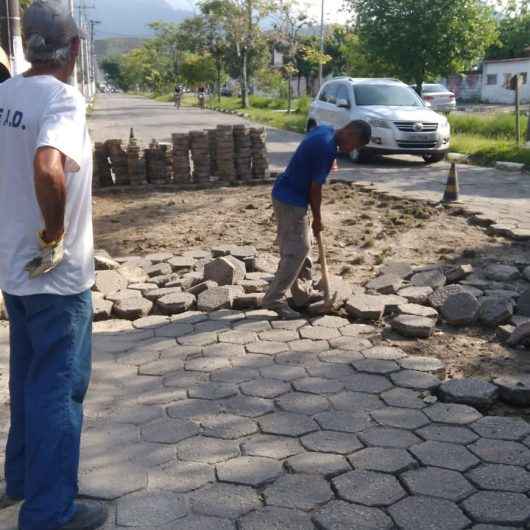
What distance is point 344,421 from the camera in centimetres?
346

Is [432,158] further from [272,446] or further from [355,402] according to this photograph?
[272,446]

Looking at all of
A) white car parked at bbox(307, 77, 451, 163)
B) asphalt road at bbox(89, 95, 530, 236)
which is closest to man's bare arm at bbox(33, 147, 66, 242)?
asphalt road at bbox(89, 95, 530, 236)

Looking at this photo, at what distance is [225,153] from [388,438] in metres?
8.24

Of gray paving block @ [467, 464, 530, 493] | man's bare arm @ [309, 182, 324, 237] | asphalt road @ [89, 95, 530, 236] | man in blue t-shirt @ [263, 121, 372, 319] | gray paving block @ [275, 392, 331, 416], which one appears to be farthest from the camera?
asphalt road @ [89, 95, 530, 236]

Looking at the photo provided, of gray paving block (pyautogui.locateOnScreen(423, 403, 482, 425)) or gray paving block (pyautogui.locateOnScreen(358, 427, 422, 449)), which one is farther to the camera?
gray paving block (pyautogui.locateOnScreen(423, 403, 482, 425))

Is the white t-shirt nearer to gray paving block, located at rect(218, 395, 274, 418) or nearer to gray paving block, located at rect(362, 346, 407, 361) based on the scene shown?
gray paving block, located at rect(218, 395, 274, 418)

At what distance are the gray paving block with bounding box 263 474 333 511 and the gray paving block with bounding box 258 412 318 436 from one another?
1.36ft

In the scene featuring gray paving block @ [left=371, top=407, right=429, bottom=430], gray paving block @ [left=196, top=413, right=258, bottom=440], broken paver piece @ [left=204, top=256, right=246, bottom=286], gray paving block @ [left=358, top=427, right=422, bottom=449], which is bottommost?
gray paving block @ [left=358, top=427, right=422, bottom=449]

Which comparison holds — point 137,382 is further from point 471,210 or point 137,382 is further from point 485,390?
point 471,210

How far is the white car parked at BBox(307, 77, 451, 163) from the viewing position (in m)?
13.2

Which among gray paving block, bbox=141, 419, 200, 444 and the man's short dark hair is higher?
the man's short dark hair

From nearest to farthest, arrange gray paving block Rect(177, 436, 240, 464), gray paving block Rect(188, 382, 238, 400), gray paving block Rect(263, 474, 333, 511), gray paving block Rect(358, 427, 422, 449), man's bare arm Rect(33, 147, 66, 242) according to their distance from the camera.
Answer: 1. man's bare arm Rect(33, 147, 66, 242)
2. gray paving block Rect(263, 474, 333, 511)
3. gray paving block Rect(177, 436, 240, 464)
4. gray paving block Rect(358, 427, 422, 449)
5. gray paving block Rect(188, 382, 238, 400)

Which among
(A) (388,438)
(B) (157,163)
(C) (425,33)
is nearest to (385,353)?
(A) (388,438)

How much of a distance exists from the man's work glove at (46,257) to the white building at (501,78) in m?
46.9
